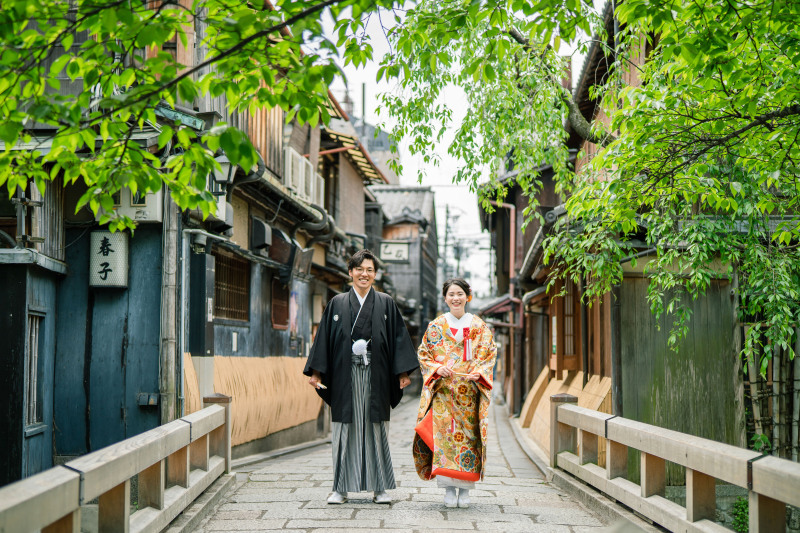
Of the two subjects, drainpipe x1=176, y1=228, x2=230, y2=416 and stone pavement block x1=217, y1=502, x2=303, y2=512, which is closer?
stone pavement block x1=217, y1=502, x2=303, y2=512

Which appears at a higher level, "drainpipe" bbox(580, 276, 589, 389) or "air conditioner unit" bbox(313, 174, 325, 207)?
"air conditioner unit" bbox(313, 174, 325, 207)

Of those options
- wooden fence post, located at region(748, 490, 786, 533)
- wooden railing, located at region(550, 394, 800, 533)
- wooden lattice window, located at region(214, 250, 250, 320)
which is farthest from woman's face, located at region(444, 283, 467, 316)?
wooden lattice window, located at region(214, 250, 250, 320)

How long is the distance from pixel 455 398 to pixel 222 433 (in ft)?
9.03

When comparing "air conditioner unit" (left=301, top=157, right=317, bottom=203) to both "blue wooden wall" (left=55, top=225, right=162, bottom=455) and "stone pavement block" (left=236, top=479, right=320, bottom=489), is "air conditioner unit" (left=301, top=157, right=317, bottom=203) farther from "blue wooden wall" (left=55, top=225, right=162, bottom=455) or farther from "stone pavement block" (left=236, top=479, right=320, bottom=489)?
"stone pavement block" (left=236, top=479, right=320, bottom=489)

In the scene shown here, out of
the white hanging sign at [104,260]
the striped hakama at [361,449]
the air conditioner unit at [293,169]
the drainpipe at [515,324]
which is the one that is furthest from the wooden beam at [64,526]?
the drainpipe at [515,324]

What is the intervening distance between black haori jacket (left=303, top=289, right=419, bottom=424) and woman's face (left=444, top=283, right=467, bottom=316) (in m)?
0.49

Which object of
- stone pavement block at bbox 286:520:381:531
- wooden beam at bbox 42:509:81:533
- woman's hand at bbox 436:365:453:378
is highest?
woman's hand at bbox 436:365:453:378

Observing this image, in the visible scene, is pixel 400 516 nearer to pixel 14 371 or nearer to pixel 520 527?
pixel 520 527

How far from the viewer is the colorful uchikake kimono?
715 centimetres

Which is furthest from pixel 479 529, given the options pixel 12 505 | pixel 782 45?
pixel 782 45

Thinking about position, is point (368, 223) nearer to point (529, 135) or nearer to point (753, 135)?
point (529, 135)

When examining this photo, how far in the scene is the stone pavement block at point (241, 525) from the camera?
623 centimetres

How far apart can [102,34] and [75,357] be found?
5821 mm

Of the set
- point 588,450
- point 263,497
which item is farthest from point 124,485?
point 588,450
